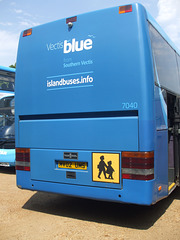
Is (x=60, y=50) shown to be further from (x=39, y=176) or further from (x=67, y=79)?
(x=39, y=176)

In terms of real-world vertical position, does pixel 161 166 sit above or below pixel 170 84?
below

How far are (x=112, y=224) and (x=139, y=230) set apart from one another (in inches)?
17.8

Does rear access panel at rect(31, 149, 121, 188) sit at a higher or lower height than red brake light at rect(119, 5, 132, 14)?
lower

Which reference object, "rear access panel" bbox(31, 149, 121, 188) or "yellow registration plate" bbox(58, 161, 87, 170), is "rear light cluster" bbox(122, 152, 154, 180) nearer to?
"rear access panel" bbox(31, 149, 121, 188)

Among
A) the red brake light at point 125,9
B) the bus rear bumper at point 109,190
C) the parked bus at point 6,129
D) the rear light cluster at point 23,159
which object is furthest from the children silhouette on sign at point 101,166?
the parked bus at point 6,129

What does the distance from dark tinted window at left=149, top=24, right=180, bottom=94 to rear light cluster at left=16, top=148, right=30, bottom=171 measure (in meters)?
2.57

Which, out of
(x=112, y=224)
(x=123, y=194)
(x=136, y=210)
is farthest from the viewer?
(x=136, y=210)

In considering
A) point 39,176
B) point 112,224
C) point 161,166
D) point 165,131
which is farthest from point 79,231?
point 165,131

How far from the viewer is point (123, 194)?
404 centimetres

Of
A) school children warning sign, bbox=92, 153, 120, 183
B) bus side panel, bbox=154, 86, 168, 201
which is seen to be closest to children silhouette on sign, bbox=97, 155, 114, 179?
school children warning sign, bbox=92, 153, 120, 183

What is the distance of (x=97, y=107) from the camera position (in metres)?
4.27

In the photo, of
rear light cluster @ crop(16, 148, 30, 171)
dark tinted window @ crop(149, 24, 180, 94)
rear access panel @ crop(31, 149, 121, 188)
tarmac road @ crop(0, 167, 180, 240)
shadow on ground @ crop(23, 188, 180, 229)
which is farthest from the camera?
rear light cluster @ crop(16, 148, 30, 171)

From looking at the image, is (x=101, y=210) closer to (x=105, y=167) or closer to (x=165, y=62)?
(x=105, y=167)

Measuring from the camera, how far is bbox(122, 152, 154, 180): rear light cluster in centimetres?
390
